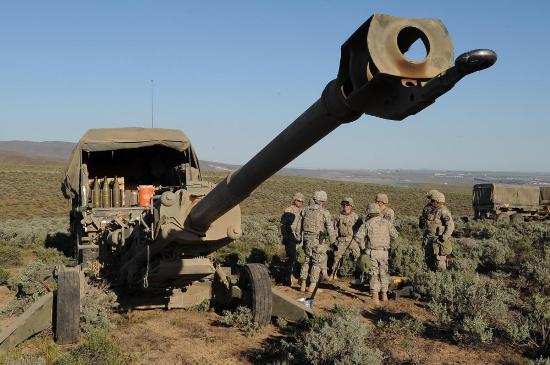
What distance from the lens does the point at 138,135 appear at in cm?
1142

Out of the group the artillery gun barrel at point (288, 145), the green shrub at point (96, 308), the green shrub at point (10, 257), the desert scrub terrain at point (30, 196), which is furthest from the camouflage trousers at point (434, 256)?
the desert scrub terrain at point (30, 196)

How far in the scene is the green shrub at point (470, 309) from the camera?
7145 mm

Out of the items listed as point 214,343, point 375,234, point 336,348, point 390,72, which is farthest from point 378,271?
point 390,72

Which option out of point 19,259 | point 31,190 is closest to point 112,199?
point 19,259

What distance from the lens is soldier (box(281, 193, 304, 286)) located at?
11484 mm

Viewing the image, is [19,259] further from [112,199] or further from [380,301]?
[380,301]

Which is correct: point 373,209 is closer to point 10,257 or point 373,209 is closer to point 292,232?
point 292,232

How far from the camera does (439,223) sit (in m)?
11.2

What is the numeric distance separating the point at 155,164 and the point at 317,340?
25.2ft

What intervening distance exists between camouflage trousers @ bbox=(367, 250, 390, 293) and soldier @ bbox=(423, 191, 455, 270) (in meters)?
1.45

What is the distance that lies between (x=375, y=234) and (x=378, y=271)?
2.26 feet

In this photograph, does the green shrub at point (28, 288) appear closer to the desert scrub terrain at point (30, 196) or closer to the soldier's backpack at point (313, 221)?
the soldier's backpack at point (313, 221)

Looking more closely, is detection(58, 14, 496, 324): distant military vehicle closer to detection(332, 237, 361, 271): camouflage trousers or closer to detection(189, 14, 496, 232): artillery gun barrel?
detection(189, 14, 496, 232): artillery gun barrel

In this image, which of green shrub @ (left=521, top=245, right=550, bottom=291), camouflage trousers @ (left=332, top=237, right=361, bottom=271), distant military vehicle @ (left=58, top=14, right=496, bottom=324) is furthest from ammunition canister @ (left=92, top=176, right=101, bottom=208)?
green shrub @ (left=521, top=245, right=550, bottom=291)
